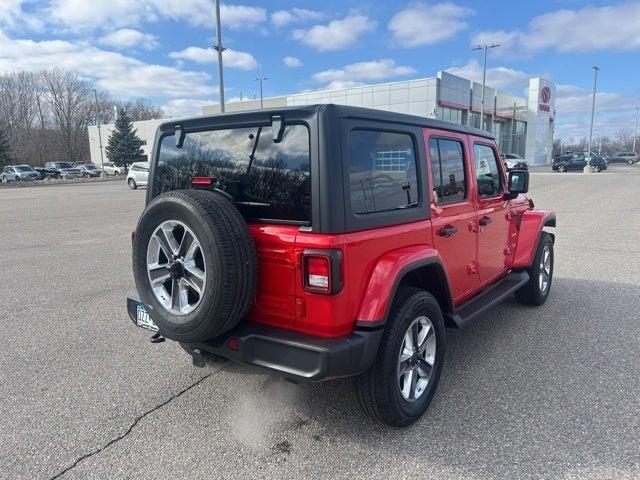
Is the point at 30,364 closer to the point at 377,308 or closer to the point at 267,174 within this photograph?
the point at 267,174

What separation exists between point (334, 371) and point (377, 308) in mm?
427

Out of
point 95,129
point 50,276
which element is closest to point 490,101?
point 50,276

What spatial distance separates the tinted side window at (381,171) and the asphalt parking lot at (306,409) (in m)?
1.22

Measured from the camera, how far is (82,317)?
16.1ft

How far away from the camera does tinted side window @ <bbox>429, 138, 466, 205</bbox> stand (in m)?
3.37

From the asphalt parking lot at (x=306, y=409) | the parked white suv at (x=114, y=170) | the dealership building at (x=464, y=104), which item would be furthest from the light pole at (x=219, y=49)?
the parked white suv at (x=114, y=170)

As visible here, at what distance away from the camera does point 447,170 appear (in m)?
3.55

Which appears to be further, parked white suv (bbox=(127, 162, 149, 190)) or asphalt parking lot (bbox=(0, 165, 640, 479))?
parked white suv (bbox=(127, 162, 149, 190))

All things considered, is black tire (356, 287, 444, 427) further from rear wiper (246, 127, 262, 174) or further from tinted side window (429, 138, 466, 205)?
rear wiper (246, 127, 262, 174)

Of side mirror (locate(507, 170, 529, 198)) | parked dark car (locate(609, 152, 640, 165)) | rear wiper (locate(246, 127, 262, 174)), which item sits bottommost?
side mirror (locate(507, 170, 529, 198))

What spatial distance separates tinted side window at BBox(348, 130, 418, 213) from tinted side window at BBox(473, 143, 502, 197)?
3.85 feet

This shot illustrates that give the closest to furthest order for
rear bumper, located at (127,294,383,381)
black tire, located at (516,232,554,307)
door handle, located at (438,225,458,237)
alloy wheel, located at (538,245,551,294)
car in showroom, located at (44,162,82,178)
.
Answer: rear bumper, located at (127,294,383,381) → door handle, located at (438,225,458,237) → black tire, located at (516,232,554,307) → alloy wheel, located at (538,245,551,294) → car in showroom, located at (44,162,82,178)

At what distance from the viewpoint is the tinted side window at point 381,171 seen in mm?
2688

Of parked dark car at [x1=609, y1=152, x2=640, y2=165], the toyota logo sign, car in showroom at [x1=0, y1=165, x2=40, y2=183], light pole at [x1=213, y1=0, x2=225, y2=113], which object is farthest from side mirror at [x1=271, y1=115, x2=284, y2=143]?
parked dark car at [x1=609, y1=152, x2=640, y2=165]
